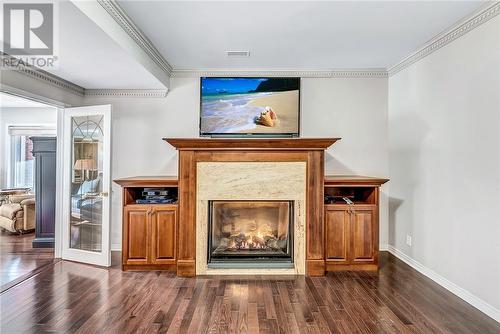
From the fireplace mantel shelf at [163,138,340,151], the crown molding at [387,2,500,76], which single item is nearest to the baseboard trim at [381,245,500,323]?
the fireplace mantel shelf at [163,138,340,151]

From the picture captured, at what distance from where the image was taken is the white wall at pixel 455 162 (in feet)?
8.45

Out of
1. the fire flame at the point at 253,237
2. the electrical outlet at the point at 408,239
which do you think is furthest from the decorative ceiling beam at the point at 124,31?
the electrical outlet at the point at 408,239

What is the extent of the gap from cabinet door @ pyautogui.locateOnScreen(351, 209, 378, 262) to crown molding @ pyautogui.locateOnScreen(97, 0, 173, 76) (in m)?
3.16

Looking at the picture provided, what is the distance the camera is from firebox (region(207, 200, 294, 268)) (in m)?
3.73

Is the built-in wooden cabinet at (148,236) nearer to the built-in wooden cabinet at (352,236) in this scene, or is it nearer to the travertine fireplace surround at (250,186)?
Result: the travertine fireplace surround at (250,186)

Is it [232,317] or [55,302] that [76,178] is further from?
[232,317]

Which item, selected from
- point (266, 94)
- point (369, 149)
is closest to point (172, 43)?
point (266, 94)

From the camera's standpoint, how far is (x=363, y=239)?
3.61 metres

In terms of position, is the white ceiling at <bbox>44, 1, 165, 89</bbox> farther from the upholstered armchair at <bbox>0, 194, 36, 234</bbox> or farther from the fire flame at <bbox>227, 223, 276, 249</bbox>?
the upholstered armchair at <bbox>0, 194, 36, 234</bbox>

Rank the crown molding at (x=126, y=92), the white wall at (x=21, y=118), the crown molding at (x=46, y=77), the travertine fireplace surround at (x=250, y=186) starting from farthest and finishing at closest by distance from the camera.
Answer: the white wall at (x=21, y=118) < the crown molding at (x=126, y=92) < the travertine fireplace surround at (x=250, y=186) < the crown molding at (x=46, y=77)

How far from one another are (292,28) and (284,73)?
1284mm

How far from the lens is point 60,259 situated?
4023 millimetres

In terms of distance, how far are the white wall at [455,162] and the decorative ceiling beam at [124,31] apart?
10.8 ft

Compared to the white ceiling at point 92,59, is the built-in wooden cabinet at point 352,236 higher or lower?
lower
